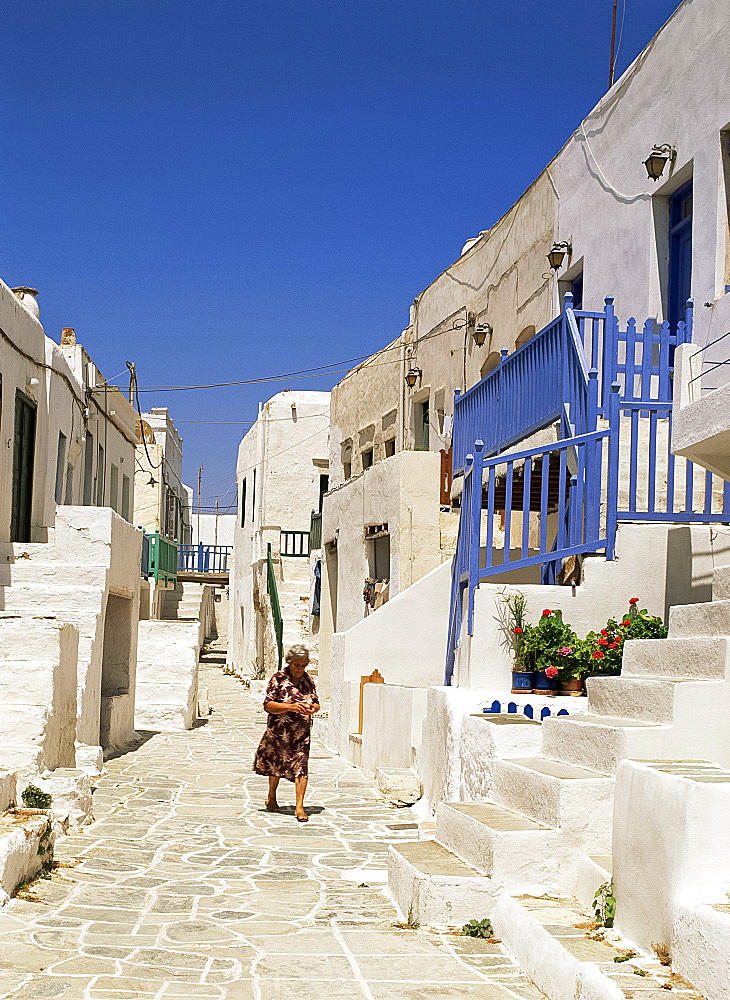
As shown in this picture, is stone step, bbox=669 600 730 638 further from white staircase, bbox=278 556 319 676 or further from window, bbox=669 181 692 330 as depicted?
white staircase, bbox=278 556 319 676

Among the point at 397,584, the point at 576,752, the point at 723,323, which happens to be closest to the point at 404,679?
the point at 397,584

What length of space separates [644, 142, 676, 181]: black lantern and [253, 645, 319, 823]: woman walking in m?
5.96

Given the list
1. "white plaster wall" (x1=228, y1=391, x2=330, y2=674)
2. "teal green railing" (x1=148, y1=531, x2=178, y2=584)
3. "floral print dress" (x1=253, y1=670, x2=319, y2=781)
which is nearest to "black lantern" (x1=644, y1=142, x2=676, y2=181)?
"floral print dress" (x1=253, y1=670, x2=319, y2=781)

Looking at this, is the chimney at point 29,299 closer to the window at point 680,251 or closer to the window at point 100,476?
the window at point 100,476

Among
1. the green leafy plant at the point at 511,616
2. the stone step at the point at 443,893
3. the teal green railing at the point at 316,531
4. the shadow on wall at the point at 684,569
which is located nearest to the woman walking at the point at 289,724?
the green leafy plant at the point at 511,616

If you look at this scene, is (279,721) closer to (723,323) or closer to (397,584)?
(723,323)

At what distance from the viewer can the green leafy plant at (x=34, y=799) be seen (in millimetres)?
7926

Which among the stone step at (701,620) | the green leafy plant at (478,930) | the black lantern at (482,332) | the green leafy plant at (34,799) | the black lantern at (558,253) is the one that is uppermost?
the black lantern at (558,253)

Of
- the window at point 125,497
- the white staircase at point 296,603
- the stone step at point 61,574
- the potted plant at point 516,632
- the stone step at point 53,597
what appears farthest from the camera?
the white staircase at point 296,603

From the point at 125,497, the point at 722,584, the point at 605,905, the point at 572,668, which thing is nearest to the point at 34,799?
the point at 572,668

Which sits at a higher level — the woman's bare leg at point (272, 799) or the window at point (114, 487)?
the window at point (114, 487)

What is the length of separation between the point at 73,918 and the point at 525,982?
8.10 feet

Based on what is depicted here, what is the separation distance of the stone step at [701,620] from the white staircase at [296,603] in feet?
57.0

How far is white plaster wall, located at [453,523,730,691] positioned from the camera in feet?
27.9
